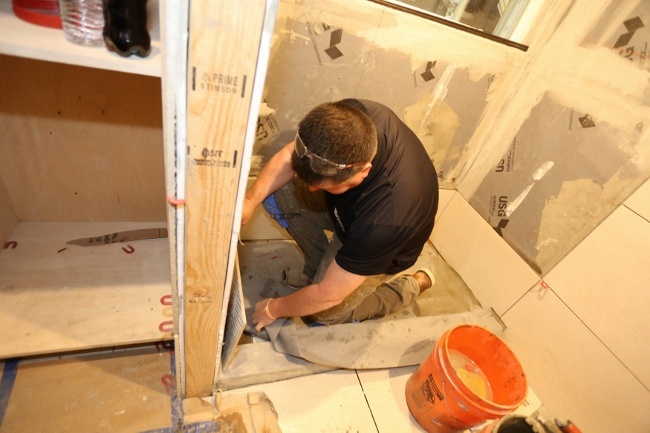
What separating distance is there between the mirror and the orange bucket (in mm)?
1296

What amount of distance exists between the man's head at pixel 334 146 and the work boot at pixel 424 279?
99 cm

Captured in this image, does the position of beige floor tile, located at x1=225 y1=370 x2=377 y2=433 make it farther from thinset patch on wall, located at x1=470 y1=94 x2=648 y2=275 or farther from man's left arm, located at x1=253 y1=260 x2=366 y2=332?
thinset patch on wall, located at x1=470 y1=94 x2=648 y2=275

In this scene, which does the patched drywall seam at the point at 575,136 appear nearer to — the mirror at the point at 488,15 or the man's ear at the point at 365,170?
the mirror at the point at 488,15

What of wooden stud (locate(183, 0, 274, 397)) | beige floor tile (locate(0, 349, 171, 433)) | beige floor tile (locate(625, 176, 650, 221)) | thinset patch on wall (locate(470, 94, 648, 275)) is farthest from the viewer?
thinset patch on wall (locate(470, 94, 648, 275))

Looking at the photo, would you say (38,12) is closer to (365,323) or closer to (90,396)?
(90,396)

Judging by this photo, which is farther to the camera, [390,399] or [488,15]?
[488,15]

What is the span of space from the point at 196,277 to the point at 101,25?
18.9 inches

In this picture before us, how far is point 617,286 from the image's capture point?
1223 millimetres

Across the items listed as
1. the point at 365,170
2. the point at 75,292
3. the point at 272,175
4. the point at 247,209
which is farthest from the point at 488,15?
the point at 75,292

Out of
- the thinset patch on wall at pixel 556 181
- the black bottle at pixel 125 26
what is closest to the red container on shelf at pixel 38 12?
the black bottle at pixel 125 26

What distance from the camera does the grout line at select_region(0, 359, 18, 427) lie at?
94 centimetres

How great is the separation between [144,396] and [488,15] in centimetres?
211

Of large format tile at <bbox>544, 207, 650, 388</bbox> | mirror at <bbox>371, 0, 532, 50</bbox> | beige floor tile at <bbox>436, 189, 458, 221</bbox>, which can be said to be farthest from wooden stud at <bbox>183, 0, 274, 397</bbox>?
beige floor tile at <bbox>436, 189, 458, 221</bbox>

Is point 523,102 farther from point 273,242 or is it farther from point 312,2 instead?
point 273,242
